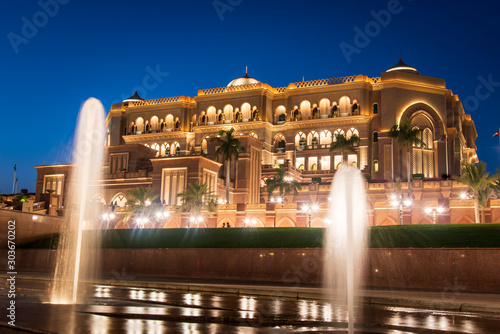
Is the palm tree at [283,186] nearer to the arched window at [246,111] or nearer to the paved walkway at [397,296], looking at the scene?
the arched window at [246,111]

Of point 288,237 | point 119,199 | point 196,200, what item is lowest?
point 288,237

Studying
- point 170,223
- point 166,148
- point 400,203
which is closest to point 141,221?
point 170,223

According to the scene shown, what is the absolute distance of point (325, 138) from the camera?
71.3 meters

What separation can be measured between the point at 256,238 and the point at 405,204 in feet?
48.4

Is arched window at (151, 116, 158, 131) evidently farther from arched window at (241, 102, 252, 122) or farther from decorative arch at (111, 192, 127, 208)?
decorative arch at (111, 192, 127, 208)

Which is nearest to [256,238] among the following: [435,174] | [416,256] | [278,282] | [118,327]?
[278,282]

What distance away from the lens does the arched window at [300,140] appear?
7222cm

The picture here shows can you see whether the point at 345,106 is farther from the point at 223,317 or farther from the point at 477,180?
the point at 223,317

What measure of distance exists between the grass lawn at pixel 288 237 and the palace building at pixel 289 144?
36.5ft

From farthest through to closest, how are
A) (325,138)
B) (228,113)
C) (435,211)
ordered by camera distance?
(228,113) → (325,138) → (435,211)

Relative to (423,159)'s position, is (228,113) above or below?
above

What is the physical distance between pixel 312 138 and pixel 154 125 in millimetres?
26826

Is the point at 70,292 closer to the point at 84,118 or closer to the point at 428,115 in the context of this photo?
the point at 84,118

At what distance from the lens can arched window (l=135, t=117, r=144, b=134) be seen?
85750mm
